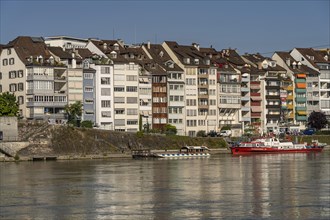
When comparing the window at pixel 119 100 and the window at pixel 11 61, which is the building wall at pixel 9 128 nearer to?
the window at pixel 11 61

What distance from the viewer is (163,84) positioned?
131000 mm

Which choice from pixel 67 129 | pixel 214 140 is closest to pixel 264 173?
pixel 67 129

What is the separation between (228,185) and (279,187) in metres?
3.93

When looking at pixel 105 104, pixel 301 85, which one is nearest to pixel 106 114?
pixel 105 104

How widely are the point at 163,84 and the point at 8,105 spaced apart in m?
26.7

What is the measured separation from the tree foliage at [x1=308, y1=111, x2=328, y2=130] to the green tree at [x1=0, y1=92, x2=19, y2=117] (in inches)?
2173

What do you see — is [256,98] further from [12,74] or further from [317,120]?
[12,74]

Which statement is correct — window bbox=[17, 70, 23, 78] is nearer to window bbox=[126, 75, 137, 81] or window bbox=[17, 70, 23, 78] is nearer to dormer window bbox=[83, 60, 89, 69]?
dormer window bbox=[83, 60, 89, 69]

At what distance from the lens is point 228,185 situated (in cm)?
6681

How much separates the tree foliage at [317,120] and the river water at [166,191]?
5811 centimetres

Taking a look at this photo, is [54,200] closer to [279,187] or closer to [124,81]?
[279,187]

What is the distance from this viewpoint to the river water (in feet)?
168

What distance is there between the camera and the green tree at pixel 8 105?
363 ft

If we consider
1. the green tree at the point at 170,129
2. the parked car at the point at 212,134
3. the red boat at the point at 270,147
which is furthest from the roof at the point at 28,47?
the red boat at the point at 270,147
